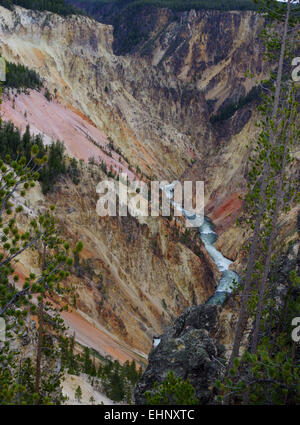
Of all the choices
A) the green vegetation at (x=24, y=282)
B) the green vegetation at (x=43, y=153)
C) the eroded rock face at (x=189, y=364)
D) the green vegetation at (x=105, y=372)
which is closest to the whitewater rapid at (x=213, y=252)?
the green vegetation at (x=105, y=372)

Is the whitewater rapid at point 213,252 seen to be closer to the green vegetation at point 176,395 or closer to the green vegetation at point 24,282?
the green vegetation at point 24,282

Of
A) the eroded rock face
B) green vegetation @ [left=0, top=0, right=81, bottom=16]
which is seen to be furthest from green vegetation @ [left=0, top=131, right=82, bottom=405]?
green vegetation @ [left=0, top=0, right=81, bottom=16]

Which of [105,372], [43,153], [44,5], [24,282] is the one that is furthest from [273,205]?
[44,5]

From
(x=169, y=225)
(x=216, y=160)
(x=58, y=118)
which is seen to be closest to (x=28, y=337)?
(x=169, y=225)

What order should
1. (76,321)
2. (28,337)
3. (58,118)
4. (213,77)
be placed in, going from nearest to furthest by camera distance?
(28,337)
(76,321)
(58,118)
(213,77)

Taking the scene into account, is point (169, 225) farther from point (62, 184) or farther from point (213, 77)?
point (213, 77)

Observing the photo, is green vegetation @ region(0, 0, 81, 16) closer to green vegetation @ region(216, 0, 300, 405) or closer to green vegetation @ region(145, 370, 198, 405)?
green vegetation @ region(216, 0, 300, 405)

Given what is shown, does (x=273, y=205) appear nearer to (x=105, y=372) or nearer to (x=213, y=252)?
(x=105, y=372)
